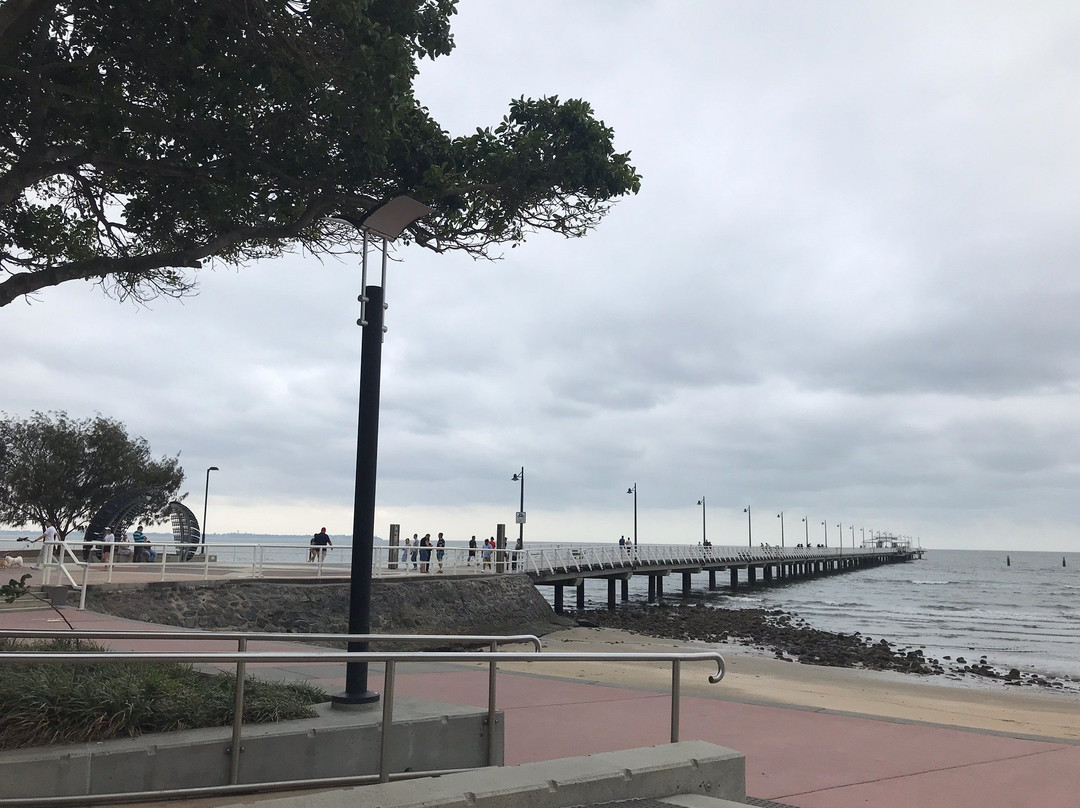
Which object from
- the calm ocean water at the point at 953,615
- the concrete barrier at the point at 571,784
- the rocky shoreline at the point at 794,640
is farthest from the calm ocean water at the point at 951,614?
the concrete barrier at the point at 571,784

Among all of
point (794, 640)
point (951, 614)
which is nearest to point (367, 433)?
point (794, 640)

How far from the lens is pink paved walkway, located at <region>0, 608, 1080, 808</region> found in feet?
18.4

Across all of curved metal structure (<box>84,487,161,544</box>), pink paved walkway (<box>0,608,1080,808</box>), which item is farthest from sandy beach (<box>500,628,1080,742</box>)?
curved metal structure (<box>84,487,161,544</box>)

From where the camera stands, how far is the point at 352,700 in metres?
5.71

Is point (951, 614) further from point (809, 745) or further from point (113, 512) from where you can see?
point (809, 745)

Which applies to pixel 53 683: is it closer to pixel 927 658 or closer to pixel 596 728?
pixel 596 728

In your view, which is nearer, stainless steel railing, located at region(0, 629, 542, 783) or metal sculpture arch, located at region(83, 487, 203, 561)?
stainless steel railing, located at region(0, 629, 542, 783)

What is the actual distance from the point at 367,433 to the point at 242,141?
4802 millimetres

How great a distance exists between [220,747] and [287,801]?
5.13 feet

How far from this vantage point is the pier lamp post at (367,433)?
6242 mm

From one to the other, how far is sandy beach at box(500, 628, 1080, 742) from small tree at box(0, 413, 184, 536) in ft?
96.0

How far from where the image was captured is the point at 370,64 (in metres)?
8.48

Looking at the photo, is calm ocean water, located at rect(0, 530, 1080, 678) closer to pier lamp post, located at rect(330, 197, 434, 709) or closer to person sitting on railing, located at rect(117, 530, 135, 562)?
person sitting on railing, located at rect(117, 530, 135, 562)

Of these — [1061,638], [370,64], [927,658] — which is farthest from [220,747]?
[1061,638]
